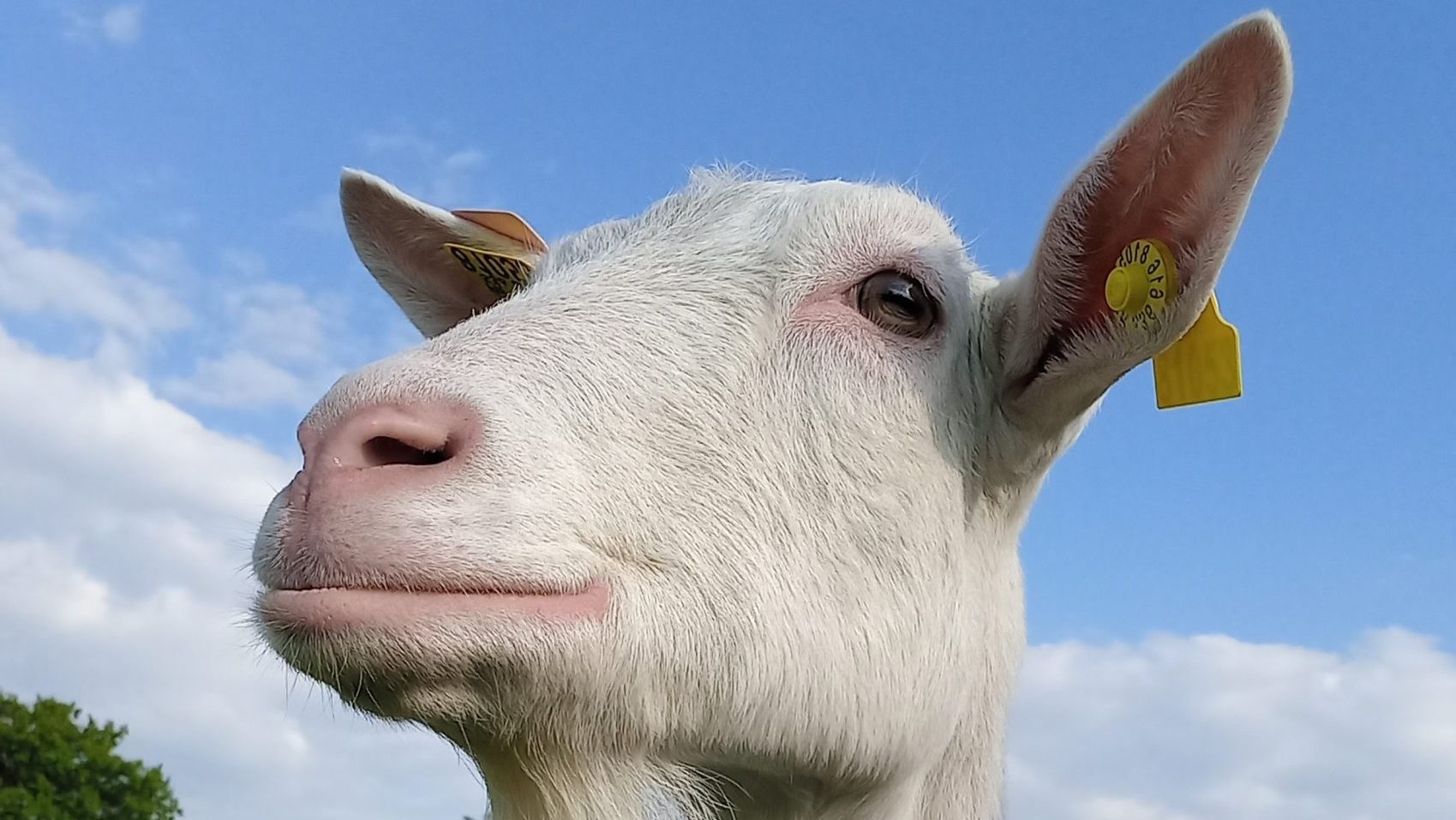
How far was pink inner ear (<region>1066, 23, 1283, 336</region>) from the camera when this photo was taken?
2777mm

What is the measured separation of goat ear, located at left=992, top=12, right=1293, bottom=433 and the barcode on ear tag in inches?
65.3

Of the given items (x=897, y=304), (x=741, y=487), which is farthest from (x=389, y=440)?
(x=897, y=304)

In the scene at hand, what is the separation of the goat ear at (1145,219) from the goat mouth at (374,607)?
63.3 inches

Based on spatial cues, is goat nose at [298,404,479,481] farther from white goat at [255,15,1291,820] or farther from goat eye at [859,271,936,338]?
goat eye at [859,271,936,338]

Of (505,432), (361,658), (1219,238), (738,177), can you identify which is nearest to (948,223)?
(738,177)

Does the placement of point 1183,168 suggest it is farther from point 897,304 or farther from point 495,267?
Result: point 495,267

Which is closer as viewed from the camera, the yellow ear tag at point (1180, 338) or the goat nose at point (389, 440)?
the goat nose at point (389, 440)

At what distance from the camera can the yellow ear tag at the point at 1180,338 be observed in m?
2.92

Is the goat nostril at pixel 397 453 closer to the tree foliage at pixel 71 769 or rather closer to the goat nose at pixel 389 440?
the goat nose at pixel 389 440

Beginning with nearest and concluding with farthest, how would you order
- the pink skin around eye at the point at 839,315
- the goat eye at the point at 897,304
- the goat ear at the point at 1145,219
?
the goat ear at the point at 1145,219, the pink skin around eye at the point at 839,315, the goat eye at the point at 897,304

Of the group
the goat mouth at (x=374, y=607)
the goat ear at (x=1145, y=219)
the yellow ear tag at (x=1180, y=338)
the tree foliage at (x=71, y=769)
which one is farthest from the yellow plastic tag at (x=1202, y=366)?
the tree foliage at (x=71, y=769)

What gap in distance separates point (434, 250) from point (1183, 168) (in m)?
2.79

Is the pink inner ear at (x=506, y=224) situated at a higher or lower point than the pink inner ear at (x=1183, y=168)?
higher

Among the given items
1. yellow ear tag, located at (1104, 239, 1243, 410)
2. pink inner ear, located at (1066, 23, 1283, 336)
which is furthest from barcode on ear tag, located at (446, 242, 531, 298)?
yellow ear tag, located at (1104, 239, 1243, 410)
